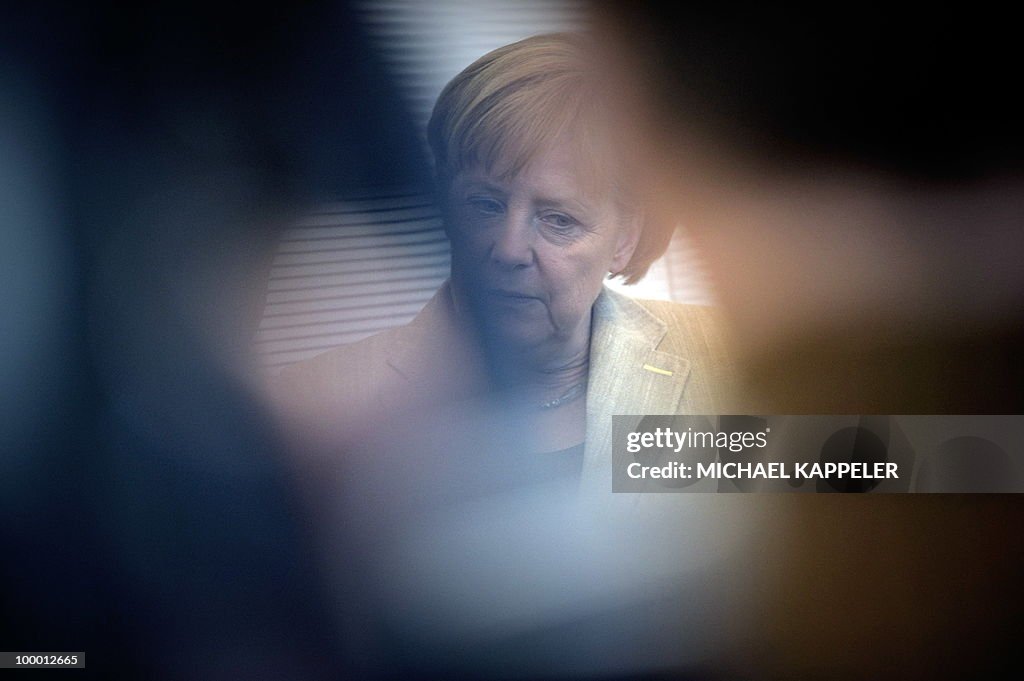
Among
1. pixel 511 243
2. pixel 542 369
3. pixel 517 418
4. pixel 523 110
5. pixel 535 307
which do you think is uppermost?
pixel 523 110

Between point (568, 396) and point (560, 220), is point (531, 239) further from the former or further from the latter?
point (568, 396)

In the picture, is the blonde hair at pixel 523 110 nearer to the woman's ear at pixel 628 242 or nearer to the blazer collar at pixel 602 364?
the woman's ear at pixel 628 242

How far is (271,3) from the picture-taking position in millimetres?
1642

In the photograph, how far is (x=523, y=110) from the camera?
164 cm

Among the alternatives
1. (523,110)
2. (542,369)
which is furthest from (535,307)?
(523,110)

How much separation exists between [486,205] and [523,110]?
8.4 inches

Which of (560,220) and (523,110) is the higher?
(523,110)

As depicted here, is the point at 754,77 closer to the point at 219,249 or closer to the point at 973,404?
the point at 973,404

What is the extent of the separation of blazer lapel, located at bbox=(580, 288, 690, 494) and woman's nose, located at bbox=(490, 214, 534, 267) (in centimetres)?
19

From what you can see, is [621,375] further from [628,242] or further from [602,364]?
[628,242]

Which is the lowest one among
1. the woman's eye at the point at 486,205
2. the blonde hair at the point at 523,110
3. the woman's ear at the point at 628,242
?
the woman's ear at the point at 628,242

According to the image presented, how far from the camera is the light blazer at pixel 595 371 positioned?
1665mm

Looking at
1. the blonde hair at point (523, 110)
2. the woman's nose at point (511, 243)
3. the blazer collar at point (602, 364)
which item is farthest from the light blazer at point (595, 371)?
the blonde hair at point (523, 110)

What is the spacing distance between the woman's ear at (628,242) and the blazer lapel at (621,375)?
68 mm
